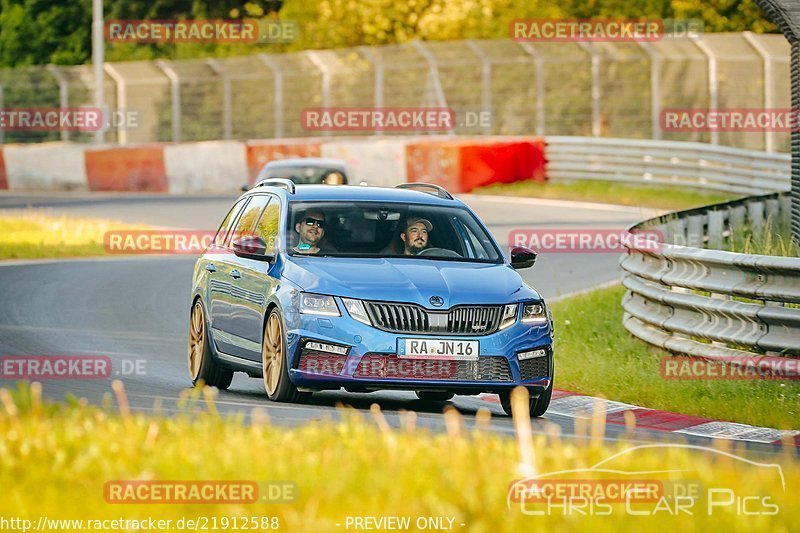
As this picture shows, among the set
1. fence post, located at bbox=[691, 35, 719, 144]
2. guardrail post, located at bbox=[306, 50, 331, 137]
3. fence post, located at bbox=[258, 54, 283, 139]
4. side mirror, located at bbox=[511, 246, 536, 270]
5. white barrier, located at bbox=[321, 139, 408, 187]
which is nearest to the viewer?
side mirror, located at bbox=[511, 246, 536, 270]

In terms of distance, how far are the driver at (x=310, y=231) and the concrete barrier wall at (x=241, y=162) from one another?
74.8 ft

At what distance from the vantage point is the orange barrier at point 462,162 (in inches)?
1501

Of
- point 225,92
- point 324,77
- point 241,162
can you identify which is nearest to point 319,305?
point 241,162

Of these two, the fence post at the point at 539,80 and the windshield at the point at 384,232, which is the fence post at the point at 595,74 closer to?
the fence post at the point at 539,80

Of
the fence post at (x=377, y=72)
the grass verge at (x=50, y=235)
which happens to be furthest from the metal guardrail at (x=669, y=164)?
the grass verge at (x=50, y=235)

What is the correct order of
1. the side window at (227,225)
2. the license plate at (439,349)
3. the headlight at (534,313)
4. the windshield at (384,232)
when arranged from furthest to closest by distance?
1. the side window at (227,225)
2. the windshield at (384,232)
3. the headlight at (534,313)
4. the license plate at (439,349)

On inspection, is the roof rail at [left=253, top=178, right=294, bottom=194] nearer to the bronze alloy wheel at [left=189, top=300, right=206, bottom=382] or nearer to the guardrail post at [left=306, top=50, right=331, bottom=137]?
the bronze alloy wheel at [left=189, top=300, right=206, bottom=382]

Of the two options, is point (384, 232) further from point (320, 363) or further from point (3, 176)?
point (3, 176)

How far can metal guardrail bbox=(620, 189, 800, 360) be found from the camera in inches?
529

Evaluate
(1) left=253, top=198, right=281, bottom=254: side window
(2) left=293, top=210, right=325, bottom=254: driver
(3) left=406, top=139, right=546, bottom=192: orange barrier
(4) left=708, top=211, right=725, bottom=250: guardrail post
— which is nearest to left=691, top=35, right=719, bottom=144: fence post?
(3) left=406, top=139, right=546, bottom=192: orange barrier

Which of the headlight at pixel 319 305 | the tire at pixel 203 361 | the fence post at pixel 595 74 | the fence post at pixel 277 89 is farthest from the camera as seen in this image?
the fence post at pixel 277 89

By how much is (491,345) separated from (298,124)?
127ft

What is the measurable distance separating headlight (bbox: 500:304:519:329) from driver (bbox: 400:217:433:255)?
1176 mm

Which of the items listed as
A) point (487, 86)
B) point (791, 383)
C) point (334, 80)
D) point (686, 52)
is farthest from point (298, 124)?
point (791, 383)
